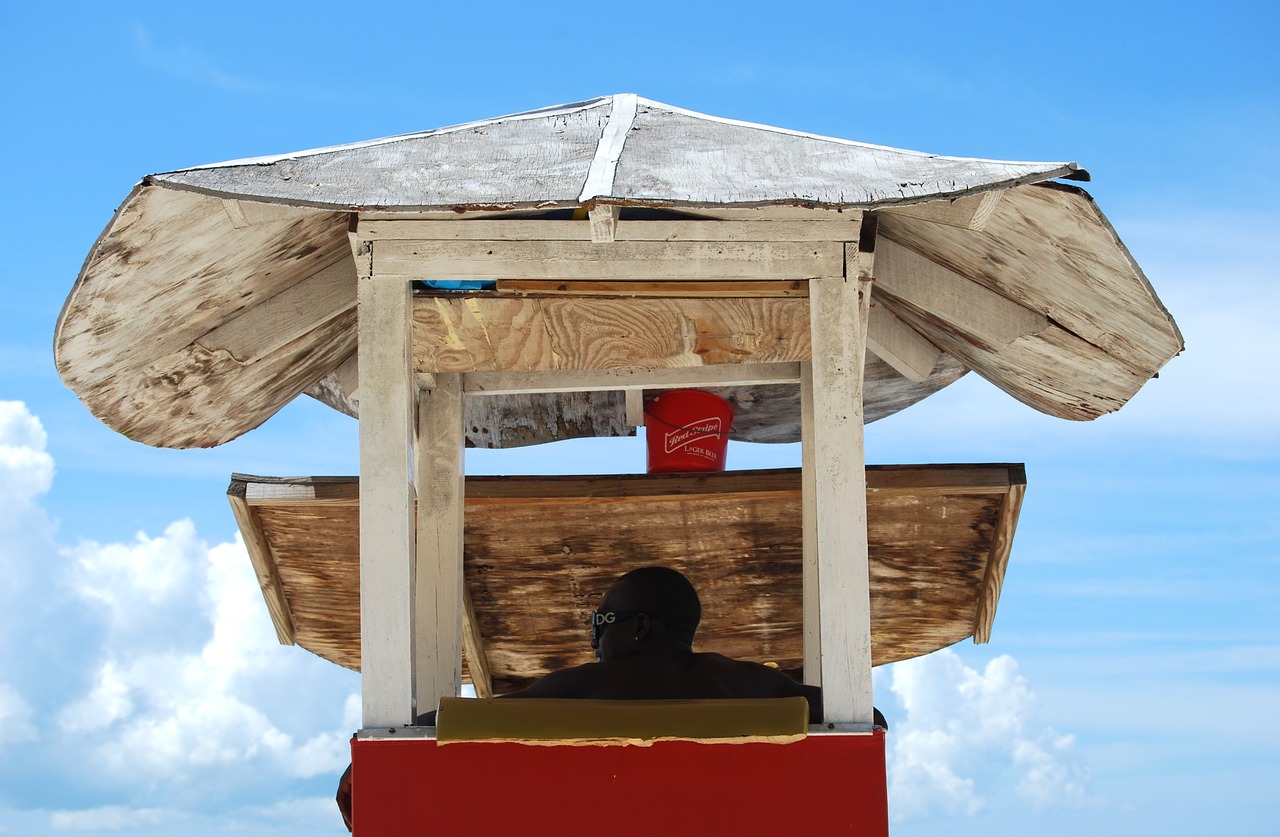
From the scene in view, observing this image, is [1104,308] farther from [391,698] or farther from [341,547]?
[341,547]

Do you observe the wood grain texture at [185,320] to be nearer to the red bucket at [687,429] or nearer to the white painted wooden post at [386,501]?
the white painted wooden post at [386,501]

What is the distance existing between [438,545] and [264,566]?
1.63 metres

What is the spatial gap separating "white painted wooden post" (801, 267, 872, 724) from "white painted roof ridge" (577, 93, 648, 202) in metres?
0.66

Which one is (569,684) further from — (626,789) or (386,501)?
(386,501)

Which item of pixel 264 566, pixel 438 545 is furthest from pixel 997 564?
pixel 264 566

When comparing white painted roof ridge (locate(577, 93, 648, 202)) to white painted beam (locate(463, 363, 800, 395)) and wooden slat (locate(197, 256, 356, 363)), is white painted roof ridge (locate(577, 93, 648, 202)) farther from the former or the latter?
wooden slat (locate(197, 256, 356, 363))

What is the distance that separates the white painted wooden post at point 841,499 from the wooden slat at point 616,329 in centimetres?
24

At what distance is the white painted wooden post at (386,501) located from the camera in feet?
12.0

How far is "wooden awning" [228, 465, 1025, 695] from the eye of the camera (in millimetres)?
5453

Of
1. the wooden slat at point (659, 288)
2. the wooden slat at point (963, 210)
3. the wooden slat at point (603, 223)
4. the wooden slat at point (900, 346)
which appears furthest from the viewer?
the wooden slat at point (900, 346)

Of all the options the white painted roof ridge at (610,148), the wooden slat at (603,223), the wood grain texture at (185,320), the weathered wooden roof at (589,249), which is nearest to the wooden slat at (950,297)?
the weathered wooden roof at (589,249)

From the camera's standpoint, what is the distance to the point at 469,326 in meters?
4.11

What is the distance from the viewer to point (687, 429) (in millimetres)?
5605

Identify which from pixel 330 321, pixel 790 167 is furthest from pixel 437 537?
pixel 790 167
